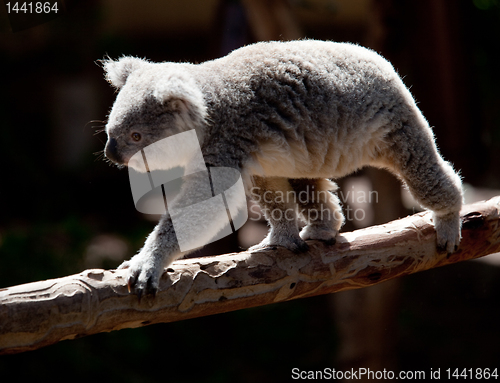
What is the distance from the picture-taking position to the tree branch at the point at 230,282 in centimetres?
168

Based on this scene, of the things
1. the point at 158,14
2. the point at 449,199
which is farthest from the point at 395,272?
the point at 158,14

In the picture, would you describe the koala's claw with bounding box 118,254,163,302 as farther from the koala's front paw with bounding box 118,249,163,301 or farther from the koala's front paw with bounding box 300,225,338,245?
the koala's front paw with bounding box 300,225,338,245

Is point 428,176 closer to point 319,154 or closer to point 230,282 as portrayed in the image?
point 319,154

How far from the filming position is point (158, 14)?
275 inches

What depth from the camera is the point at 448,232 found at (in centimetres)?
248

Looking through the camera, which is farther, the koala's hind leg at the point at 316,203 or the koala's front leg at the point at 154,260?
the koala's hind leg at the point at 316,203

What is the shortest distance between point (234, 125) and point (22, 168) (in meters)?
4.82

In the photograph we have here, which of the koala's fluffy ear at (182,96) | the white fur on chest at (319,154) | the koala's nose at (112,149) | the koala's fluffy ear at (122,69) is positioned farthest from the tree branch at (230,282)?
the koala's fluffy ear at (122,69)

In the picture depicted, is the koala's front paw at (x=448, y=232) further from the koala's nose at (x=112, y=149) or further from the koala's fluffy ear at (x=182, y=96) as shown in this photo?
the koala's nose at (x=112, y=149)

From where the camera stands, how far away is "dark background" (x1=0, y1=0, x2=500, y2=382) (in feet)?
13.2

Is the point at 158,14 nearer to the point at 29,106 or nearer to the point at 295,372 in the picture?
the point at 29,106

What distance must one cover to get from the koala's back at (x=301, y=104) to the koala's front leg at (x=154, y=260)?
0.46 meters

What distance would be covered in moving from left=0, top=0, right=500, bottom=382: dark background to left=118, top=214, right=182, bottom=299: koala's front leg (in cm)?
155

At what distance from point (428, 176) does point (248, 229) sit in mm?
3563
